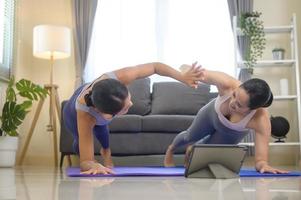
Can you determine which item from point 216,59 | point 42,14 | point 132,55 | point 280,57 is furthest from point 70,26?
point 280,57

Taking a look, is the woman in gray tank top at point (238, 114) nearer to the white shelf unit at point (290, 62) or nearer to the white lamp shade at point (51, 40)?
the white shelf unit at point (290, 62)

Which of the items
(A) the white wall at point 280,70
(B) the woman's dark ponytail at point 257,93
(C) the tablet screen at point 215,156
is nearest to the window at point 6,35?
(A) the white wall at point 280,70

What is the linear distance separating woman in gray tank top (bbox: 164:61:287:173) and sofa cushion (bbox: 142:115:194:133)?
3.89 ft

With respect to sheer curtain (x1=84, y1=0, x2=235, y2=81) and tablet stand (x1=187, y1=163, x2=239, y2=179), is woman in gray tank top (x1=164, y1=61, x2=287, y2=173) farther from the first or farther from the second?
sheer curtain (x1=84, y1=0, x2=235, y2=81)

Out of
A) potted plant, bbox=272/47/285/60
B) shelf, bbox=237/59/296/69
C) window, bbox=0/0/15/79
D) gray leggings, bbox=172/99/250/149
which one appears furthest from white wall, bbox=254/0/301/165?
window, bbox=0/0/15/79

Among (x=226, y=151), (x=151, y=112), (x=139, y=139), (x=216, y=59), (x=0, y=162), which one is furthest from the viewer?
(x=216, y=59)

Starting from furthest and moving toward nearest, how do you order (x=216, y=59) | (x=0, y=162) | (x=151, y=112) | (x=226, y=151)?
1. (x=216, y=59)
2. (x=151, y=112)
3. (x=0, y=162)
4. (x=226, y=151)

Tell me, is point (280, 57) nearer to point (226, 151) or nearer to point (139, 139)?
point (139, 139)

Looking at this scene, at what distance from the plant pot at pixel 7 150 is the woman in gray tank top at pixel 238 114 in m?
1.91

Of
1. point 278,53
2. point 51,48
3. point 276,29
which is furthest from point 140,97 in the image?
point 276,29

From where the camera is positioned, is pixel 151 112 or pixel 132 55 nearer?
pixel 151 112

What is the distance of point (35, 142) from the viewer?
16.7 feet

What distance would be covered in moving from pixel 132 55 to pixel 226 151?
129 inches

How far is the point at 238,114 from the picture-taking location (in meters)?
2.34
